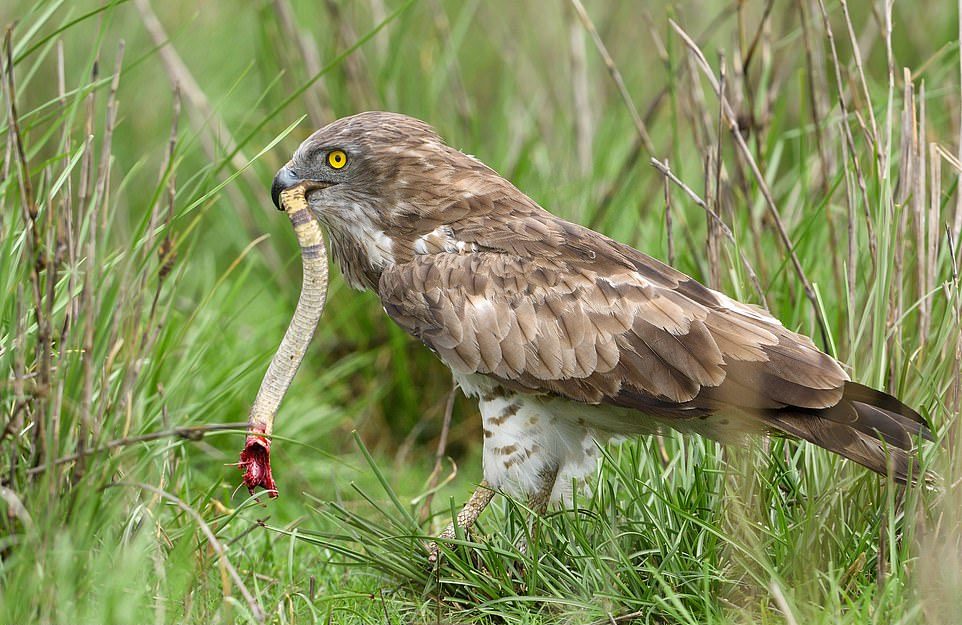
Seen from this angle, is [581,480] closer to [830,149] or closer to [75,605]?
[75,605]

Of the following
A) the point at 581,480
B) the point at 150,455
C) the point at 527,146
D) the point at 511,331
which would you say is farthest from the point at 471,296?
the point at 527,146

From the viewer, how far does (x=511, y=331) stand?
3822 mm

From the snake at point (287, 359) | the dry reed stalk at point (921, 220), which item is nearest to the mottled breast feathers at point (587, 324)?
the snake at point (287, 359)

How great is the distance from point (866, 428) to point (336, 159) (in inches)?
76.7

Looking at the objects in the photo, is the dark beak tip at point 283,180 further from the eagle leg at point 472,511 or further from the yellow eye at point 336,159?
the eagle leg at point 472,511

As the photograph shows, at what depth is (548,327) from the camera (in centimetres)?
384

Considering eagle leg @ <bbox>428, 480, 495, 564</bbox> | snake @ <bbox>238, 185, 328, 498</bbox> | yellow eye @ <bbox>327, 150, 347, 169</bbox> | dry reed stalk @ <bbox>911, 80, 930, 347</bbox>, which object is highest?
yellow eye @ <bbox>327, 150, 347, 169</bbox>

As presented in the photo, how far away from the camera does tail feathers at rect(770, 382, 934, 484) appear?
340 cm

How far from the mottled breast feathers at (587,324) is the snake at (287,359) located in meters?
0.34

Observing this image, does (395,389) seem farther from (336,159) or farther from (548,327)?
(548,327)

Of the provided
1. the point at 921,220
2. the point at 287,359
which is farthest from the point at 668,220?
the point at 287,359

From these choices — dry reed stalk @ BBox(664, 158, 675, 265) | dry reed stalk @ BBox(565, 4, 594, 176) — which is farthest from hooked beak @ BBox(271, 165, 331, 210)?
dry reed stalk @ BBox(565, 4, 594, 176)

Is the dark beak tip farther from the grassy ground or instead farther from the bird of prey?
the grassy ground

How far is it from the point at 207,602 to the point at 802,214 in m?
3.10
